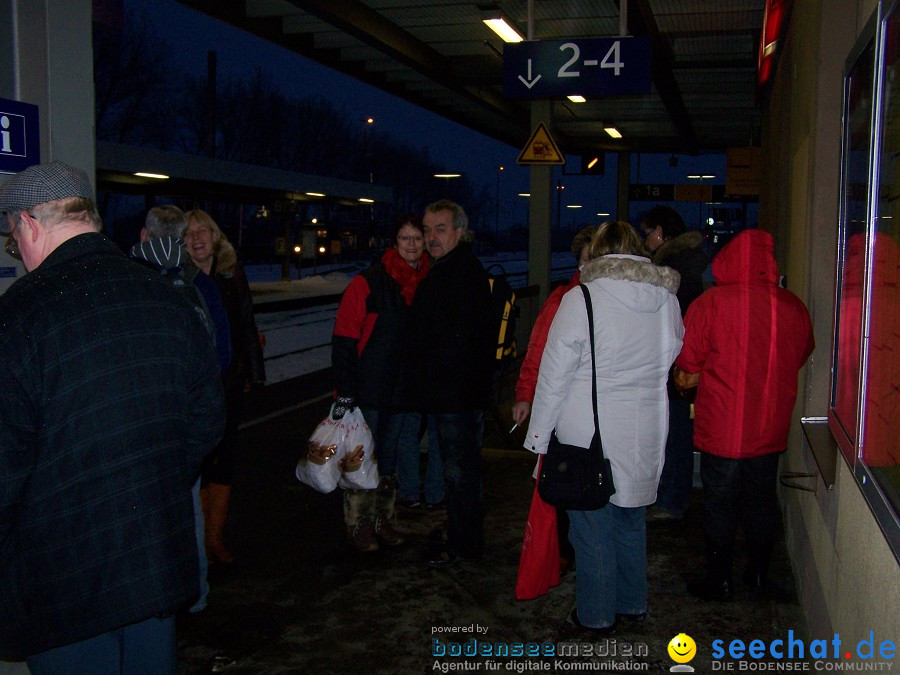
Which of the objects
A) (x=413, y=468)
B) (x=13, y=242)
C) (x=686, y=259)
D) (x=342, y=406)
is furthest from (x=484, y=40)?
(x=13, y=242)

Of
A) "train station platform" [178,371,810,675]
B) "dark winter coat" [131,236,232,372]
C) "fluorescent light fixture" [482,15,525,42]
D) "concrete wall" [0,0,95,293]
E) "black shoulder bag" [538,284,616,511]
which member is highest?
"fluorescent light fixture" [482,15,525,42]

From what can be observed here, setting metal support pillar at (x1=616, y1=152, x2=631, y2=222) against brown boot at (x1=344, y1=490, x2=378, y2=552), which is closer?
brown boot at (x1=344, y1=490, x2=378, y2=552)

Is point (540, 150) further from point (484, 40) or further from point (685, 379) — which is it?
point (685, 379)

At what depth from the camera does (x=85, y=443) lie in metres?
2.22

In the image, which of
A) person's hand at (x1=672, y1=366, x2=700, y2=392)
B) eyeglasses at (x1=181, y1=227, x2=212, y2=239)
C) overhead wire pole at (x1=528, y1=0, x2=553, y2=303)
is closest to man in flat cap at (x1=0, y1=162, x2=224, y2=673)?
eyeglasses at (x1=181, y1=227, x2=212, y2=239)

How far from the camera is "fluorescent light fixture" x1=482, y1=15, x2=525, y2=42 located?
28.8 feet

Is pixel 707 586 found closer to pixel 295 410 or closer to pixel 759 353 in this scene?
pixel 759 353

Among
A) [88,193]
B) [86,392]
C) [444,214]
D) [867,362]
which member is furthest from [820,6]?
[86,392]

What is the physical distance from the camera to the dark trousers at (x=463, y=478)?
4.76 metres

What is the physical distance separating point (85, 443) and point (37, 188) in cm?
72

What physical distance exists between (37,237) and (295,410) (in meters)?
6.77

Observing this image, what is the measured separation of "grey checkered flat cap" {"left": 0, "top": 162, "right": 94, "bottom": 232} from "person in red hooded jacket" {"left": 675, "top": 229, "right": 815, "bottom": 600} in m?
2.97

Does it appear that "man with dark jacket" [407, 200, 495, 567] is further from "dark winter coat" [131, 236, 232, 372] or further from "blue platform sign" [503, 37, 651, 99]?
"blue platform sign" [503, 37, 651, 99]

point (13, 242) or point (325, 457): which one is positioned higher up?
point (13, 242)
